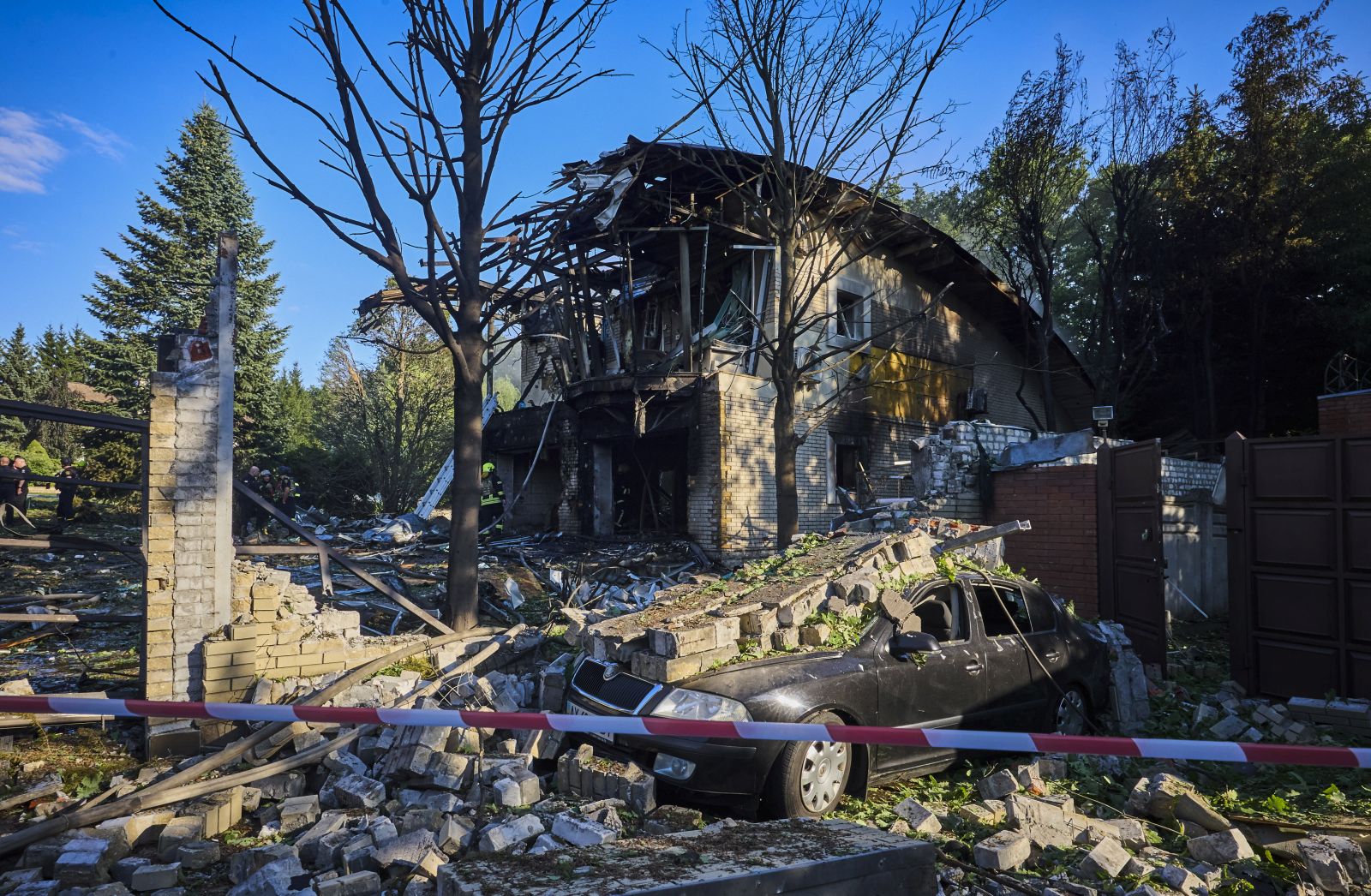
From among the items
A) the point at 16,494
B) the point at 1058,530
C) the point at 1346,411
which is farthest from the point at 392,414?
the point at 1346,411

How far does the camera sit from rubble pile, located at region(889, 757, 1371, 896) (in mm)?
3371

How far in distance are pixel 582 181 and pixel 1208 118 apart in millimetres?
15685

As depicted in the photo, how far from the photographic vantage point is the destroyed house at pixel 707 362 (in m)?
13.4

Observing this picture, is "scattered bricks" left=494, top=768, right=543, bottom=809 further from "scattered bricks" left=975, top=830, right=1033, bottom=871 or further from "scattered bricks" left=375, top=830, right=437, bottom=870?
"scattered bricks" left=975, top=830, right=1033, bottom=871

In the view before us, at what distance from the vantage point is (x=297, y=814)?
4.24m

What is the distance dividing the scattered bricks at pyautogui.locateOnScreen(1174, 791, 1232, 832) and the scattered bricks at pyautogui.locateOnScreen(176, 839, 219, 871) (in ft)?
17.0

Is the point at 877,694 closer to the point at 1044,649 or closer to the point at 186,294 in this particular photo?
the point at 1044,649

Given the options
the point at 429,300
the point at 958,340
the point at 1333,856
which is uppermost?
the point at 958,340

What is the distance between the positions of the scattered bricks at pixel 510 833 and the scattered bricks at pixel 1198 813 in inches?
138

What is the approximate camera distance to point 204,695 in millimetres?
5688

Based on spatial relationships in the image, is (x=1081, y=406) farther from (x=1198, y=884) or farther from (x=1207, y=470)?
(x=1198, y=884)

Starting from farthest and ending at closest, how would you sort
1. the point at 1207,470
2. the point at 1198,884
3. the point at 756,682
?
the point at 1207,470, the point at 756,682, the point at 1198,884

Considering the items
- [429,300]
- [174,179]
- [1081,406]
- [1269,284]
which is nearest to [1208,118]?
[1269,284]

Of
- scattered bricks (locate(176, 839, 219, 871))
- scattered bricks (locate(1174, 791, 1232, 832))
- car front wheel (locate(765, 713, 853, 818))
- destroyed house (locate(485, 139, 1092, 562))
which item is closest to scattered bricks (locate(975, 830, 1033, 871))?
car front wheel (locate(765, 713, 853, 818))
